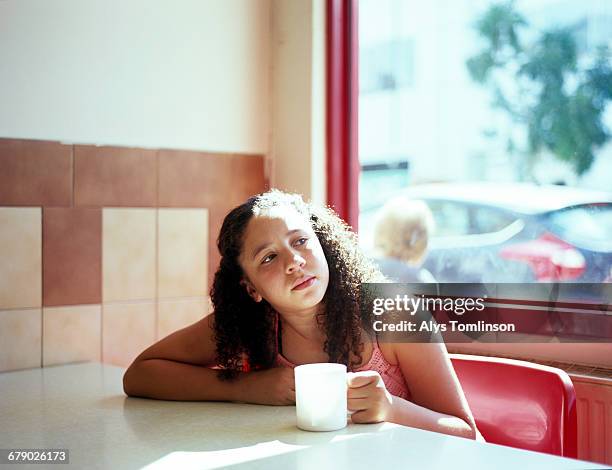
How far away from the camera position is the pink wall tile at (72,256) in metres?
1.94

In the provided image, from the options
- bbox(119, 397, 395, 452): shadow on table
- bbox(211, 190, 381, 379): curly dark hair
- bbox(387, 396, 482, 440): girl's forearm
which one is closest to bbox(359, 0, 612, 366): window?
bbox(211, 190, 381, 379): curly dark hair

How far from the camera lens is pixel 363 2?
2.26 meters

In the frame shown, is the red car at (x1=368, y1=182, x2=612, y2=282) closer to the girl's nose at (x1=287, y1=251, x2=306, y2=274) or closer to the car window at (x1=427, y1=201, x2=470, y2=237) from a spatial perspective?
the car window at (x1=427, y1=201, x2=470, y2=237)

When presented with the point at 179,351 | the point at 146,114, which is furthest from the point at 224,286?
the point at 146,114

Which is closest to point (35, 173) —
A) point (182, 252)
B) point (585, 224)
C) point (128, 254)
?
point (128, 254)

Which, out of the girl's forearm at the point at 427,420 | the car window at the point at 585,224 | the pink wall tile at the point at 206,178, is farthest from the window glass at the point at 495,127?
the girl's forearm at the point at 427,420

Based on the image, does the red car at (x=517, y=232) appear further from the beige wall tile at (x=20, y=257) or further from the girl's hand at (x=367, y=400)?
the beige wall tile at (x=20, y=257)

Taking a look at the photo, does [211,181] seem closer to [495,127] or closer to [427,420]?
[495,127]

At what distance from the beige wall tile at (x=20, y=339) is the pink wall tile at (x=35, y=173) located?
262 millimetres

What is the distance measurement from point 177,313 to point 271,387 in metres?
0.81

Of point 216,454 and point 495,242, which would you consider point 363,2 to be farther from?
point 216,454

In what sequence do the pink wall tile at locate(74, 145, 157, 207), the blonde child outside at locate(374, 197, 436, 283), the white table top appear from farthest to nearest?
the blonde child outside at locate(374, 197, 436, 283) < the pink wall tile at locate(74, 145, 157, 207) < the white table top

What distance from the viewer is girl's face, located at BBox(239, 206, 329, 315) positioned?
1461 mm

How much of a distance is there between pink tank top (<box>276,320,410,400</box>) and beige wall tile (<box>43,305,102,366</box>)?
79cm
